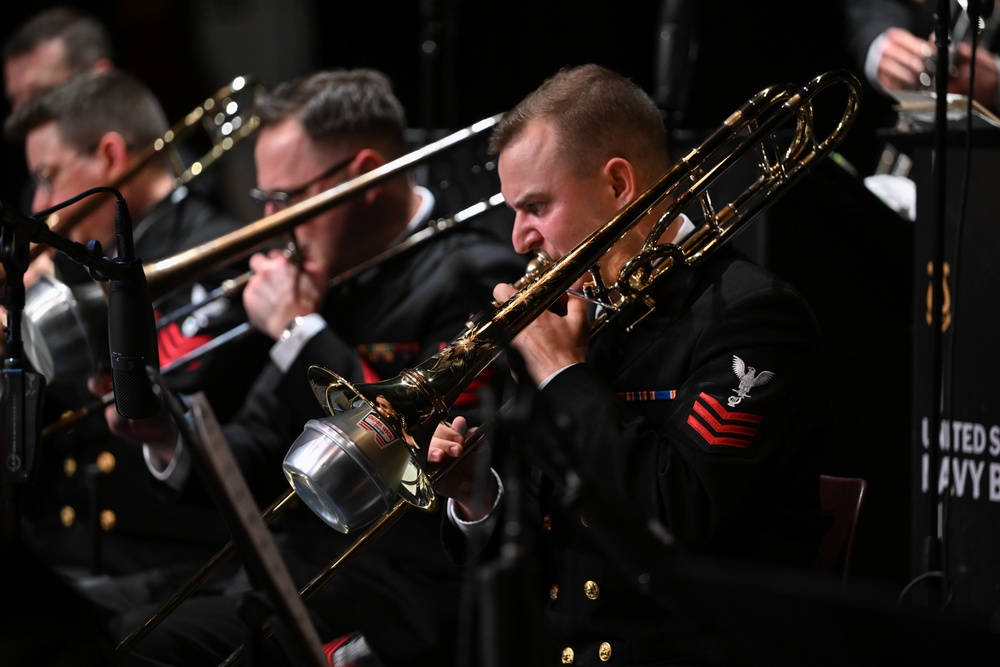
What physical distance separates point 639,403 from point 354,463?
0.59 meters

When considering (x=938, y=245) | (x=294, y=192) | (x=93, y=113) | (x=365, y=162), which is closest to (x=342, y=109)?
(x=365, y=162)

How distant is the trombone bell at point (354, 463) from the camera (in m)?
1.90

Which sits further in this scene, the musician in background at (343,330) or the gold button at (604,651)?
the musician in background at (343,330)

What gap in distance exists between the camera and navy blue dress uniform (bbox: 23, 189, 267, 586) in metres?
3.74

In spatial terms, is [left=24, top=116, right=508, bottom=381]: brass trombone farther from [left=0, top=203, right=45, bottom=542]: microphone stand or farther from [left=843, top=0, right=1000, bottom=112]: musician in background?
[left=843, top=0, right=1000, bottom=112]: musician in background

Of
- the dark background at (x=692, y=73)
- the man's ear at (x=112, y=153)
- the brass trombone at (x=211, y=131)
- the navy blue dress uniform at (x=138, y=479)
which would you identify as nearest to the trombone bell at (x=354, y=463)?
the dark background at (x=692, y=73)

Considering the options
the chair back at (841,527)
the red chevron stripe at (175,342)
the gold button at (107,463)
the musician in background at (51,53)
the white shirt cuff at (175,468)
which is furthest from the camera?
the musician in background at (51,53)

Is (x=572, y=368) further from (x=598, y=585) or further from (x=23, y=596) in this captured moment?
(x=23, y=596)

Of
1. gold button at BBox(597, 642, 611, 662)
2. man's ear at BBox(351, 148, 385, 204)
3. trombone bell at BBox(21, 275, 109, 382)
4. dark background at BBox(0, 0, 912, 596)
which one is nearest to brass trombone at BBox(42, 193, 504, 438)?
trombone bell at BBox(21, 275, 109, 382)

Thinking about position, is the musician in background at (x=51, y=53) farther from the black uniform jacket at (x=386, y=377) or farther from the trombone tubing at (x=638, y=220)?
the trombone tubing at (x=638, y=220)

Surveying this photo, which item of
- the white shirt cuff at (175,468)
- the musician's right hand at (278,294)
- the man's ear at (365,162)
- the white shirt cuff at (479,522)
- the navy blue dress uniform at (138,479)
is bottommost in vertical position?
the navy blue dress uniform at (138,479)

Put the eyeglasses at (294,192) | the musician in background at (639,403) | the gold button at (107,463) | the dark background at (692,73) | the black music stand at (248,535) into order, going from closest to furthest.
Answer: the black music stand at (248,535) → the musician in background at (639,403) → the dark background at (692,73) → the eyeglasses at (294,192) → the gold button at (107,463)

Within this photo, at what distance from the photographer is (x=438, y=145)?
10.8ft

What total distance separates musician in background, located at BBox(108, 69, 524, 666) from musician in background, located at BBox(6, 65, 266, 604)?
397 millimetres
